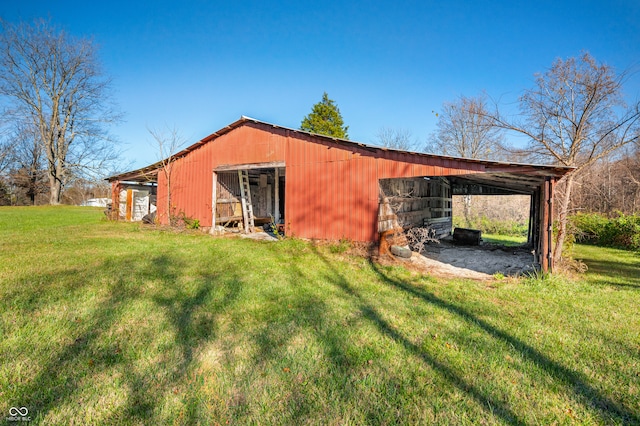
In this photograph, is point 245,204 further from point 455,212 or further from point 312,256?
point 455,212

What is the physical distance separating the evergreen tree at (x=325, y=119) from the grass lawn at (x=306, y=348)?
84.9 feet

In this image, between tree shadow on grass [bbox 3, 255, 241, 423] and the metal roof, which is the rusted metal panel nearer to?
the metal roof

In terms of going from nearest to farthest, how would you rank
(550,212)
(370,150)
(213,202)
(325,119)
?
1. (550,212)
2. (370,150)
3. (213,202)
4. (325,119)

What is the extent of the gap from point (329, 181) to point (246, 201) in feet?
17.9

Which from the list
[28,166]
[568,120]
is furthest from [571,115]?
[28,166]

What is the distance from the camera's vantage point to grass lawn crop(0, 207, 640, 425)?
231cm

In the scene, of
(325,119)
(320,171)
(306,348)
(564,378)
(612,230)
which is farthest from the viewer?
(325,119)

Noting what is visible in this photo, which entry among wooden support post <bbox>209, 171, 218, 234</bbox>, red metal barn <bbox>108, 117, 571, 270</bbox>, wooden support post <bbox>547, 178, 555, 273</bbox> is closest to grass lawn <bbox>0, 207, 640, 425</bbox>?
wooden support post <bbox>547, 178, 555, 273</bbox>

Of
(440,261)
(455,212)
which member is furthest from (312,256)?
(455,212)

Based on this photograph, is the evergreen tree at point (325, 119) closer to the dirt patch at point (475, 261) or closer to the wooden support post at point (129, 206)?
the wooden support post at point (129, 206)

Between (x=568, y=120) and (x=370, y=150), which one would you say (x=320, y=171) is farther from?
(x=568, y=120)

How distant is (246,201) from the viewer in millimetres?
13328

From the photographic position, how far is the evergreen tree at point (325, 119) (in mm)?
29906

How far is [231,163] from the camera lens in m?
11.7
